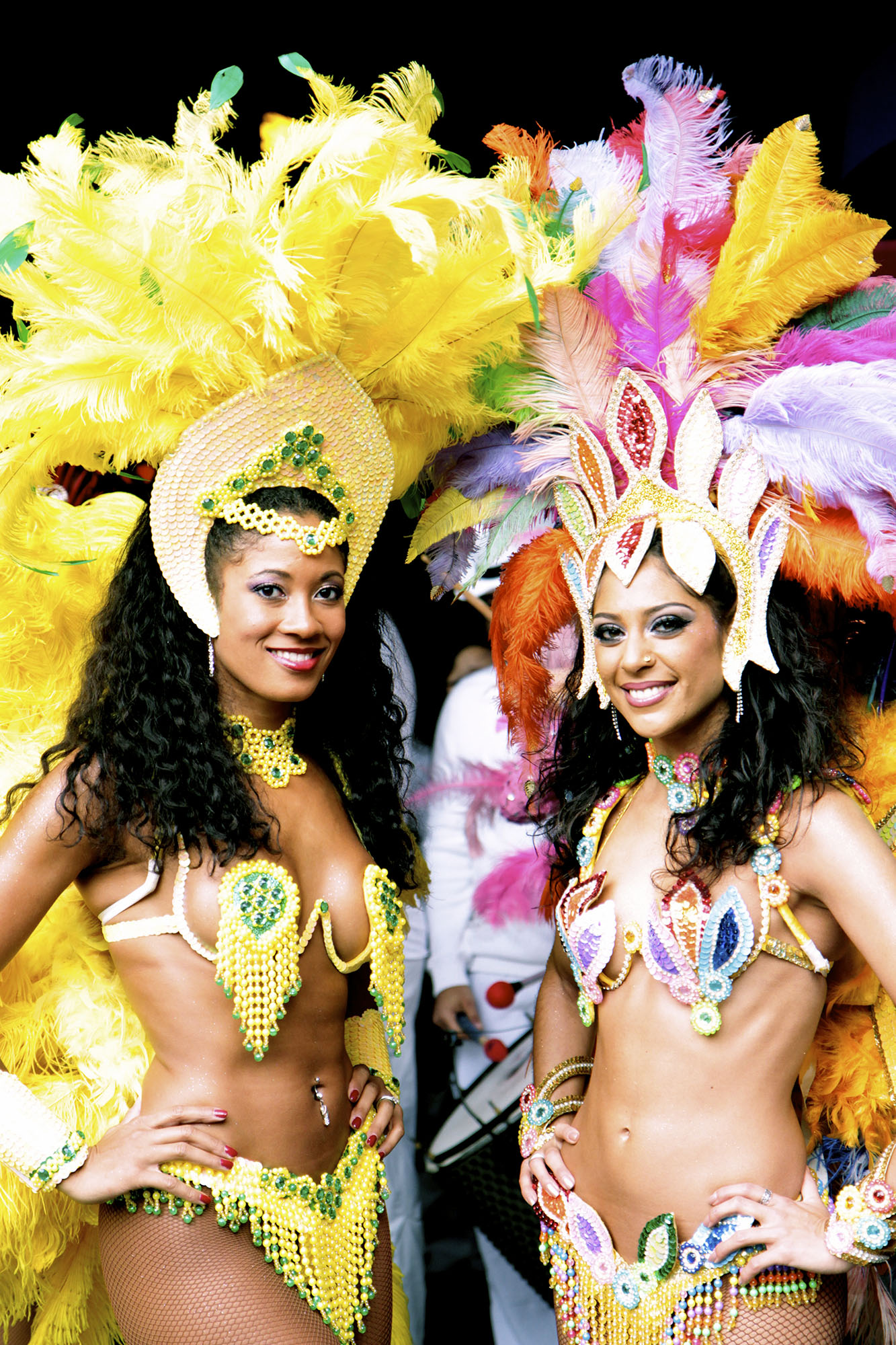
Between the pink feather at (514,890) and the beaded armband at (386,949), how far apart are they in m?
1.01

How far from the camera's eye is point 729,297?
226cm

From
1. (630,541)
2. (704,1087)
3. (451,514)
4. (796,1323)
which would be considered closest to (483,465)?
(451,514)

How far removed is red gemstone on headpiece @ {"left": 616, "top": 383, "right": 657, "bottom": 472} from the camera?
7.39ft

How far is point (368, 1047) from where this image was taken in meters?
2.52

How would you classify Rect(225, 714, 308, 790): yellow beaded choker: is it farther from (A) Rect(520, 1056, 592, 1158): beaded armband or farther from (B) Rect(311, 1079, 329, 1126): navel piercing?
(A) Rect(520, 1056, 592, 1158): beaded armband

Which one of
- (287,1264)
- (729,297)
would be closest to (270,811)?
(287,1264)

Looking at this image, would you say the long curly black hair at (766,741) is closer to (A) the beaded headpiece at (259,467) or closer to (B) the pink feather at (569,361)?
(B) the pink feather at (569,361)

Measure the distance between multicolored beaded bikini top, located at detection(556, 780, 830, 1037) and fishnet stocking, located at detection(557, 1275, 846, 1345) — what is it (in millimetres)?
441

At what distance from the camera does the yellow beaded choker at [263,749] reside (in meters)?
2.31

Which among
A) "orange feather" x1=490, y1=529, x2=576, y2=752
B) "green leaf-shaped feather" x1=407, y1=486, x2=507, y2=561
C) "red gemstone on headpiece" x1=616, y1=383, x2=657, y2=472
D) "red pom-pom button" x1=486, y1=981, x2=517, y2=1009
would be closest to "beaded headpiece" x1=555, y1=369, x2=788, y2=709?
"red gemstone on headpiece" x1=616, y1=383, x2=657, y2=472

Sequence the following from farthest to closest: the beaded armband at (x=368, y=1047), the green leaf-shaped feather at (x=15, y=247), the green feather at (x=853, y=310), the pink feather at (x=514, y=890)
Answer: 1. the pink feather at (x=514, y=890)
2. the beaded armband at (x=368, y=1047)
3. the green feather at (x=853, y=310)
4. the green leaf-shaped feather at (x=15, y=247)

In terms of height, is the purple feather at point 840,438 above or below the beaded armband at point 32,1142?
above

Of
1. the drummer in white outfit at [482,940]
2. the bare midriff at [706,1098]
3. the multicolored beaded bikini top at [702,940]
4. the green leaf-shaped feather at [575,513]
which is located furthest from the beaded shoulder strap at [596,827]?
the drummer in white outfit at [482,940]

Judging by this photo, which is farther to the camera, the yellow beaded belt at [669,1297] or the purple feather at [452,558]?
the purple feather at [452,558]
